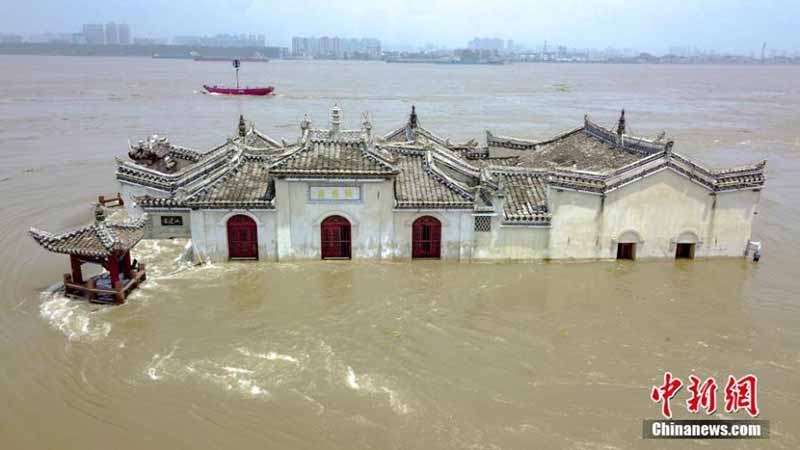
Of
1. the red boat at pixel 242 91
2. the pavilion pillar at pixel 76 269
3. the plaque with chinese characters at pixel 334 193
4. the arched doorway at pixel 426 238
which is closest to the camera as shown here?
the pavilion pillar at pixel 76 269

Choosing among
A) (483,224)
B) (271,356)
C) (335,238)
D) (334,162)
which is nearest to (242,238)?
(335,238)

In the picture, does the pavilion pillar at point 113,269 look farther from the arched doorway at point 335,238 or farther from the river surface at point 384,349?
the arched doorway at point 335,238

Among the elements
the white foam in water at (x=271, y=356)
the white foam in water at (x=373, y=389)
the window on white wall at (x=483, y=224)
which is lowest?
the white foam in water at (x=373, y=389)

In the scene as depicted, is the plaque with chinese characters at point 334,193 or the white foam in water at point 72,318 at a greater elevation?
the plaque with chinese characters at point 334,193

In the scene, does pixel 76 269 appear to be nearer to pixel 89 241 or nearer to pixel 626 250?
pixel 89 241

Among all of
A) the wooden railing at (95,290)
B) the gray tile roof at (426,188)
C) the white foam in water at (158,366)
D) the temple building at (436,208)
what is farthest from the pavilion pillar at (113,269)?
the gray tile roof at (426,188)

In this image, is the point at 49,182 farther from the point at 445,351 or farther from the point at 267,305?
the point at 445,351

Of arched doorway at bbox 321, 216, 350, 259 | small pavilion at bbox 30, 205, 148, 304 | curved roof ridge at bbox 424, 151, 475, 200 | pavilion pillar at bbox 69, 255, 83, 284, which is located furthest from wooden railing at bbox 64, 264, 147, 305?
curved roof ridge at bbox 424, 151, 475, 200
